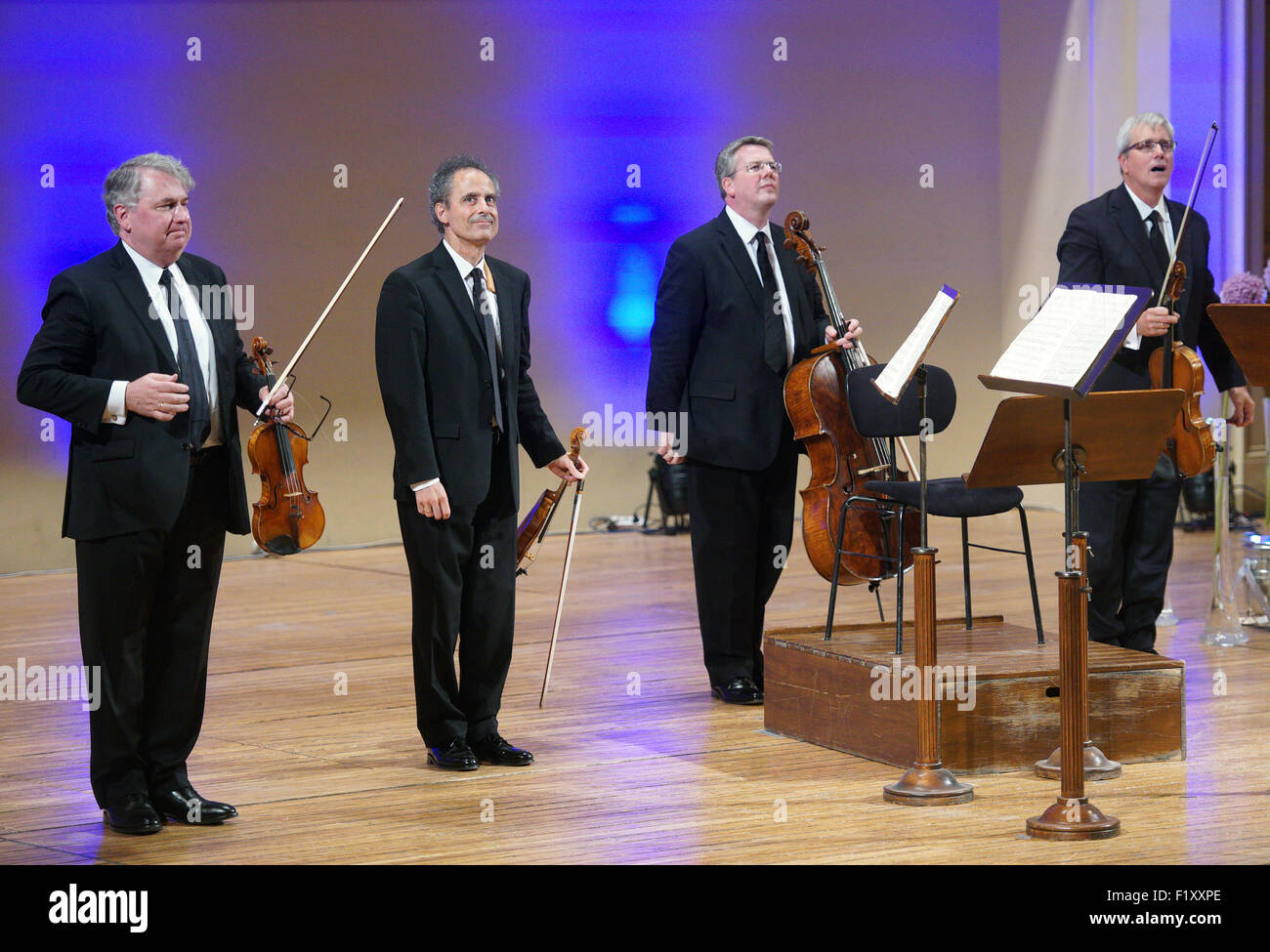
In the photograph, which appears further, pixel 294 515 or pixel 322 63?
pixel 322 63

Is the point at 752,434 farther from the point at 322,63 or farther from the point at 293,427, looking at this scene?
the point at 322,63

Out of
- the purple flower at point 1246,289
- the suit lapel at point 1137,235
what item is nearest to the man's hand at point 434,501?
the suit lapel at point 1137,235

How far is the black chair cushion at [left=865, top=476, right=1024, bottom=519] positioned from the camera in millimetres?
4422

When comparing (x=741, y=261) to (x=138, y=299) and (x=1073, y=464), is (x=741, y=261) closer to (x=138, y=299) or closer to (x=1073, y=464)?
(x=1073, y=464)

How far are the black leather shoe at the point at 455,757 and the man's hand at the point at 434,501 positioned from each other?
0.61 metres

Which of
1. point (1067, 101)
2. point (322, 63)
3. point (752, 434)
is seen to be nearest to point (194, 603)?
point (752, 434)

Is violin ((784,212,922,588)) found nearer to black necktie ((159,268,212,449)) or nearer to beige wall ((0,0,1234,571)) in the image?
black necktie ((159,268,212,449))

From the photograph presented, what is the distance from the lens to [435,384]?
4.16 m

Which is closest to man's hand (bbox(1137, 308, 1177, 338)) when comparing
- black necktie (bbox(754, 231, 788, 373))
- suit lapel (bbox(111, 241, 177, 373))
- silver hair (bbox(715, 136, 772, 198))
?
black necktie (bbox(754, 231, 788, 373))

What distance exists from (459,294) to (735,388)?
1.10 metres

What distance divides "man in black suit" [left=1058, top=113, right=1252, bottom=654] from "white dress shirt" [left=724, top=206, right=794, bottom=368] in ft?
3.07

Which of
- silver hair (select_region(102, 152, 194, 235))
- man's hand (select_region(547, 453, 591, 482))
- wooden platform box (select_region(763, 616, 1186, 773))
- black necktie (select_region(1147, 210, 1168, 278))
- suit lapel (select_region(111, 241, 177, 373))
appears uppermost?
silver hair (select_region(102, 152, 194, 235))
